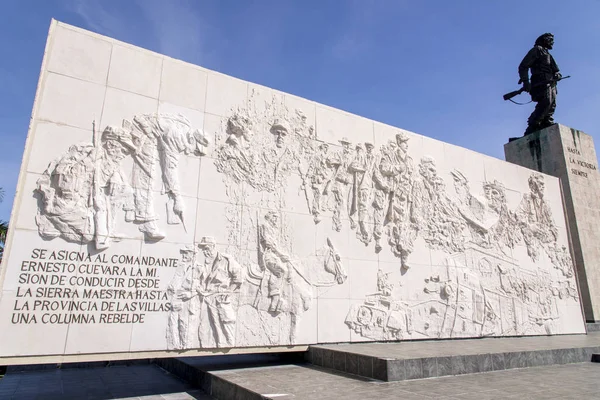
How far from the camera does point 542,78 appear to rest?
14062 mm

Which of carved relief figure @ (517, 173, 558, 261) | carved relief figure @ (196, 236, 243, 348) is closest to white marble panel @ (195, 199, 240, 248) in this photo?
carved relief figure @ (196, 236, 243, 348)

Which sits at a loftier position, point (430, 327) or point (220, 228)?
point (220, 228)

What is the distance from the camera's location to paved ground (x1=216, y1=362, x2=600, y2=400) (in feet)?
14.0

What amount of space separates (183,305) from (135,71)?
3.57 m

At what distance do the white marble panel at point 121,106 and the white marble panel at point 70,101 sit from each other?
9 centimetres

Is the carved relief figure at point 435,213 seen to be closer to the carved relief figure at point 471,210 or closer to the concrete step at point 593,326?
the carved relief figure at point 471,210

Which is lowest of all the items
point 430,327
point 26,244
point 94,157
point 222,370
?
point 222,370

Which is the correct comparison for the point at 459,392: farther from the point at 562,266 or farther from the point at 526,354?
the point at 562,266

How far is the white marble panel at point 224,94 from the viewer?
694 centimetres

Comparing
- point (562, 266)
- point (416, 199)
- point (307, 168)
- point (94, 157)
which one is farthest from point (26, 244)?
point (562, 266)

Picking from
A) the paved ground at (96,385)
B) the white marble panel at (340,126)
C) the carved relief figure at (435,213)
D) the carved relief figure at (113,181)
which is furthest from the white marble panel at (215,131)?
the carved relief figure at (435,213)

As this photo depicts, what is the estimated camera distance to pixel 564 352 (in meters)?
6.89

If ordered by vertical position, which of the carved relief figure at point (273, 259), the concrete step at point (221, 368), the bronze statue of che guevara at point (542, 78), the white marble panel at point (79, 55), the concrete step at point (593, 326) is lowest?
the concrete step at point (221, 368)

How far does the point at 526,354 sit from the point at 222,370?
4665mm
